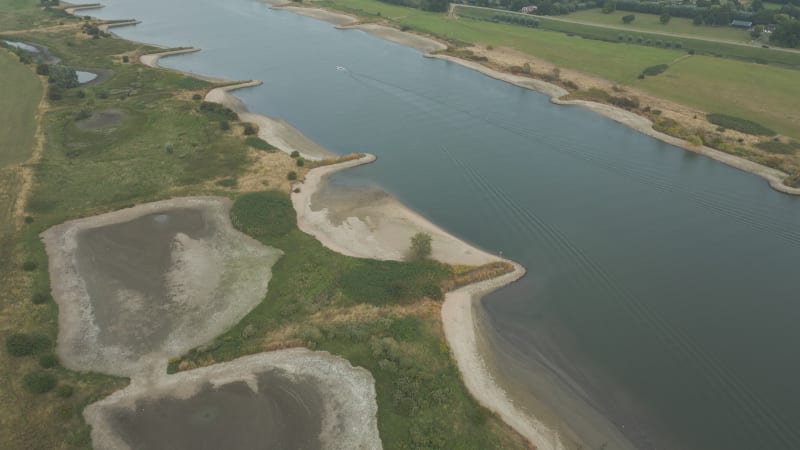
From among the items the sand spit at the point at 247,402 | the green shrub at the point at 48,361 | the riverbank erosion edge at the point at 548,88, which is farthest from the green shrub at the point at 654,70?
the green shrub at the point at 48,361

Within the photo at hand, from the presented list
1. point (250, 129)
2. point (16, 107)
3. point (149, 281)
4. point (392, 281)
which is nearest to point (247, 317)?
point (149, 281)

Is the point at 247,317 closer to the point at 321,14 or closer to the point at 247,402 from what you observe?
the point at 247,402

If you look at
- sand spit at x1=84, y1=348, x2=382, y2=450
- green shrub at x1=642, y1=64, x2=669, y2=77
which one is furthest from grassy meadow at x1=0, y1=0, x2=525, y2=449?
green shrub at x1=642, y1=64, x2=669, y2=77

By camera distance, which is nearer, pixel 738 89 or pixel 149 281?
pixel 149 281

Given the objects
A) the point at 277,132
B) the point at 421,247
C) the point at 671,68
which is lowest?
the point at 421,247

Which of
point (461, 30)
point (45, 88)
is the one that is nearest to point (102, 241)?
point (45, 88)

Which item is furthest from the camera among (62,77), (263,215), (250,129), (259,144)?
(62,77)

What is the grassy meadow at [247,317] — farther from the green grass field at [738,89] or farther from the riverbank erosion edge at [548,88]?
the green grass field at [738,89]

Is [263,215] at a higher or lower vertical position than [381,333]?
higher

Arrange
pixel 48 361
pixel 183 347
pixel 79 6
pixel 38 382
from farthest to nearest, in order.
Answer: pixel 79 6 → pixel 183 347 → pixel 48 361 → pixel 38 382
